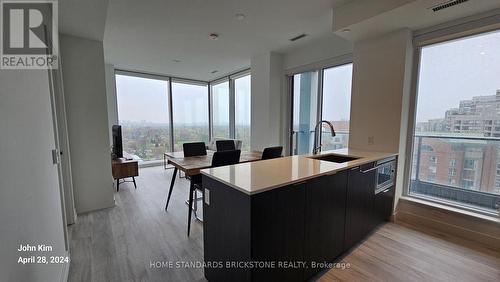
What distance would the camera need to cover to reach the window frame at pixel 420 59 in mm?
2234

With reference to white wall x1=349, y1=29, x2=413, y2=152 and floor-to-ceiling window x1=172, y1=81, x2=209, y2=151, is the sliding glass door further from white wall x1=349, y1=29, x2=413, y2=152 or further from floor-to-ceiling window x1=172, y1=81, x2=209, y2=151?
floor-to-ceiling window x1=172, y1=81, x2=209, y2=151

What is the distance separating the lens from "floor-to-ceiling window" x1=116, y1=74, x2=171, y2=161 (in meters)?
A: 5.73

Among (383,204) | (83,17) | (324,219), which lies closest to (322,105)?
(383,204)

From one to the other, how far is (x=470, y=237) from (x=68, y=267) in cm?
413

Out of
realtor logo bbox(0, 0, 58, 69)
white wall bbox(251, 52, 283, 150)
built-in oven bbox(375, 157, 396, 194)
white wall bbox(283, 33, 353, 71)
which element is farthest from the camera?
white wall bbox(251, 52, 283, 150)

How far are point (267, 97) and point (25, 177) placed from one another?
152 inches

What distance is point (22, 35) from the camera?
130 cm

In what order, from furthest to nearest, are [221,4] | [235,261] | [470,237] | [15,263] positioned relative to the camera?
[221,4]
[470,237]
[235,261]
[15,263]

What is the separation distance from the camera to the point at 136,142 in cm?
600

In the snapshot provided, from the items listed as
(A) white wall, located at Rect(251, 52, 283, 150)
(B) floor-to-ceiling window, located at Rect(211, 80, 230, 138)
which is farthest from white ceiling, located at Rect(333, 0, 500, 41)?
(B) floor-to-ceiling window, located at Rect(211, 80, 230, 138)

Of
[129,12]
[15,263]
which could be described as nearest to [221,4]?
[129,12]

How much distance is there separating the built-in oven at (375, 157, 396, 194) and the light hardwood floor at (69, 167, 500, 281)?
54 cm

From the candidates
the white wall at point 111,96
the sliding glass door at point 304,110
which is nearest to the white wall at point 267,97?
the sliding glass door at point 304,110

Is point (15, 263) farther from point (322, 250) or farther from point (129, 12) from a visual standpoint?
point (129, 12)
